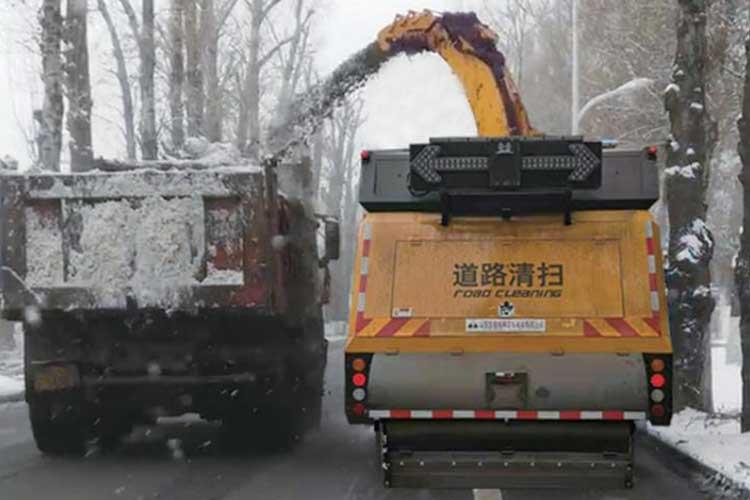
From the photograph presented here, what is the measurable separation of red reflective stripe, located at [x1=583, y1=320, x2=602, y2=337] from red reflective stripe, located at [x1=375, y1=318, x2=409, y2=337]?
4.07 ft

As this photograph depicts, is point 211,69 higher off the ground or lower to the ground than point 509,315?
higher

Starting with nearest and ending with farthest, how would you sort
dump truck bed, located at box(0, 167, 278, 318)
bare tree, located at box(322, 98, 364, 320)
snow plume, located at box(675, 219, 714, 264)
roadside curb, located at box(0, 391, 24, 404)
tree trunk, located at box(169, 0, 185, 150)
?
1. dump truck bed, located at box(0, 167, 278, 318)
2. snow plume, located at box(675, 219, 714, 264)
3. roadside curb, located at box(0, 391, 24, 404)
4. tree trunk, located at box(169, 0, 185, 150)
5. bare tree, located at box(322, 98, 364, 320)

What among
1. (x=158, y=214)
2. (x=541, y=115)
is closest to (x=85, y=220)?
(x=158, y=214)

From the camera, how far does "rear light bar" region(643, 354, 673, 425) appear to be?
23.6 ft

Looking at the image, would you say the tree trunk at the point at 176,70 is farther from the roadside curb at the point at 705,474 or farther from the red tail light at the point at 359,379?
the red tail light at the point at 359,379

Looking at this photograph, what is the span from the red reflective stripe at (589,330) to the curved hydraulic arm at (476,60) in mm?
4281

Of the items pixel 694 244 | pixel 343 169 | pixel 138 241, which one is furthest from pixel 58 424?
pixel 343 169

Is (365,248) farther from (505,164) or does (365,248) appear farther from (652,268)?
(652,268)

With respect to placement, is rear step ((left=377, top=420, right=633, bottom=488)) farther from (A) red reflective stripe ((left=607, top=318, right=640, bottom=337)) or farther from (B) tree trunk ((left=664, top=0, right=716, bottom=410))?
(B) tree trunk ((left=664, top=0, right=716, bottom=410))

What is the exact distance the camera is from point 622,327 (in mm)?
7328

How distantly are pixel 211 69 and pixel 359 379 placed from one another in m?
30.1

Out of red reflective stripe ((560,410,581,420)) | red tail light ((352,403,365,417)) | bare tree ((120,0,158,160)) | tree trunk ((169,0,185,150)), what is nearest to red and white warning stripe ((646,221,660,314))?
red reflective stripe ((560,410,581,420))

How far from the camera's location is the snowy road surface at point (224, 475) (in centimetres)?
819

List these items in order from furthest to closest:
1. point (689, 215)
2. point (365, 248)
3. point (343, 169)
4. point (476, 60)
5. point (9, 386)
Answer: point (343, 169), point (9, 386), point (476, 60), point (689, 215), point (365, 248)
